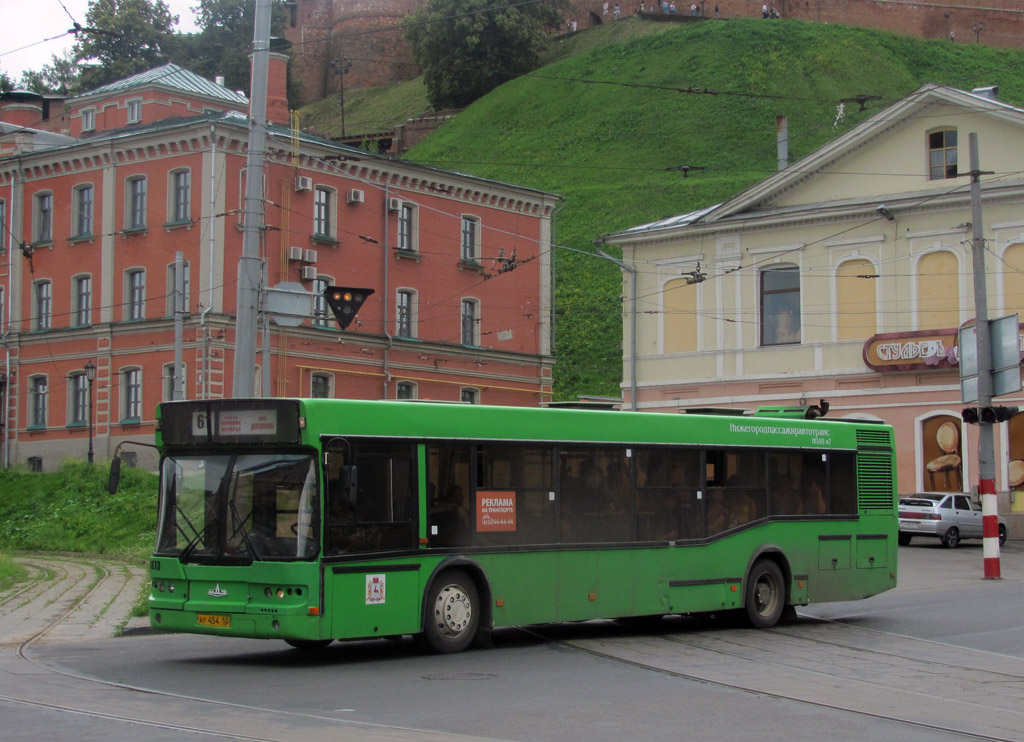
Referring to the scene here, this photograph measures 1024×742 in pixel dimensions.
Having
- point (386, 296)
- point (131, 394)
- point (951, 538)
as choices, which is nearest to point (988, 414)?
point (951, 538)

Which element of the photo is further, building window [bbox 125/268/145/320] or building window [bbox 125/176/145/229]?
building window [bbox 125/176/145/229]

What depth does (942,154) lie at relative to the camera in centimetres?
4272

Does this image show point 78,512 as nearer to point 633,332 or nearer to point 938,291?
point 633,332

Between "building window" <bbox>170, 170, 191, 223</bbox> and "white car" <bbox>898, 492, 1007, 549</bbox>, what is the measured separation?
23726 millimetres

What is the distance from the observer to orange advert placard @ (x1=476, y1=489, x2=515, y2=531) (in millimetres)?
14727

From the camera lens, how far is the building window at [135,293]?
46969 mm

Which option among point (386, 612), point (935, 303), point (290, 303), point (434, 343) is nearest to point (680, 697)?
point (386, 612)

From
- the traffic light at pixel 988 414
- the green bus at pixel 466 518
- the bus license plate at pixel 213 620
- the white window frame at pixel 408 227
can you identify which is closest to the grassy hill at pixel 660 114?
the white window frame at pixel 408 227

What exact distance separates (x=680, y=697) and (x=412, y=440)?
392cm

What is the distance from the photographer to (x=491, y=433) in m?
15.0

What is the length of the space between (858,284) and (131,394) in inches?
907

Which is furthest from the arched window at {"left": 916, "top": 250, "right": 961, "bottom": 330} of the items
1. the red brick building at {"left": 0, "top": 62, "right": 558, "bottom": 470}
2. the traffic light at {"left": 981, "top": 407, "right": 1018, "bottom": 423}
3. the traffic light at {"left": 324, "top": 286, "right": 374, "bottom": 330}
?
the traffic light at {"left": 324, "top": 286, "right": 374, "bottom": 330}

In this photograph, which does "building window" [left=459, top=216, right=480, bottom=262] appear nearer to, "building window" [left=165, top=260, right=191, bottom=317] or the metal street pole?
"building window" [left=165, top=260, right=191, bottom=317]

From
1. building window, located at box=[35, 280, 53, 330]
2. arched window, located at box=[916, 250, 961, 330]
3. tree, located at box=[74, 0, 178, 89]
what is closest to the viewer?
arched window, located at box=[916, 250, 961, 330]
